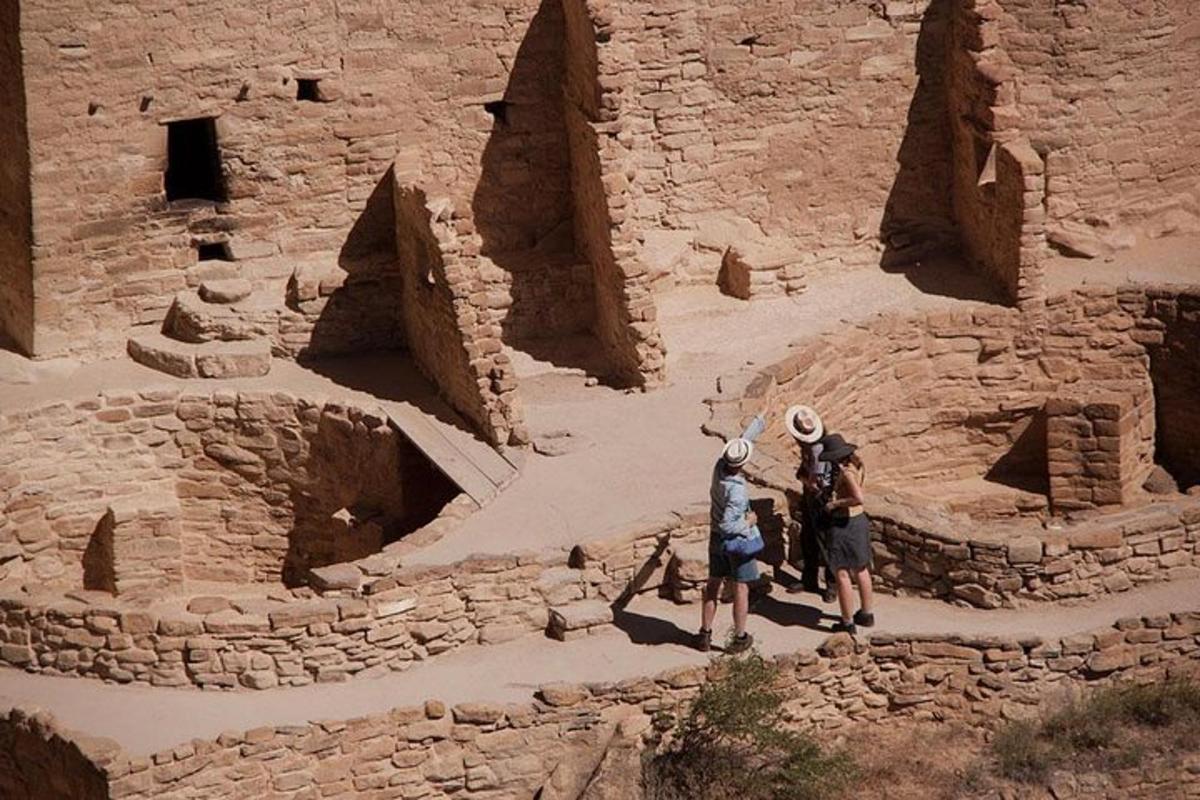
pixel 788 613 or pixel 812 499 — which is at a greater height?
pixel 812 499

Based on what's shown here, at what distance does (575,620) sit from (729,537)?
1445 millimetres

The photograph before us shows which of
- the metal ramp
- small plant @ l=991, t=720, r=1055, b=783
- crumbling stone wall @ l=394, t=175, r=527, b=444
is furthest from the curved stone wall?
small plant @ l=991, t=720, r=1055, b=783

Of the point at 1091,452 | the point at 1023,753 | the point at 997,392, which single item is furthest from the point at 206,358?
the point at 1023,753

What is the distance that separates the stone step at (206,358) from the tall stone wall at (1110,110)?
7.81 metres

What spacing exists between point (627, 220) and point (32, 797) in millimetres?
7763

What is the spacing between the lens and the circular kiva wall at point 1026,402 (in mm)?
31344

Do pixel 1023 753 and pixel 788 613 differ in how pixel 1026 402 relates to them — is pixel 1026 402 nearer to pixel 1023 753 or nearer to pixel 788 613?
pixel 788 613

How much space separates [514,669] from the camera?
86.3 feet

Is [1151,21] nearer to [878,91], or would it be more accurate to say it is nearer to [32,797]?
[878,91]

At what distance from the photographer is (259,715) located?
84.1 feet

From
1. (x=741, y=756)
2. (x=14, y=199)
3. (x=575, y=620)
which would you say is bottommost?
(x=741, y=756)

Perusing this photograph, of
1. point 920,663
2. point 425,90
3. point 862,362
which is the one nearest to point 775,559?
point 920,663

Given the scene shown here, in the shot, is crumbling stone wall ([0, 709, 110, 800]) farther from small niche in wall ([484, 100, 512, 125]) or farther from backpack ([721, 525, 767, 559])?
small niche in wall ([484, 100, 512, 125])

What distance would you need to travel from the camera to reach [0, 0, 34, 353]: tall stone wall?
29625mm
